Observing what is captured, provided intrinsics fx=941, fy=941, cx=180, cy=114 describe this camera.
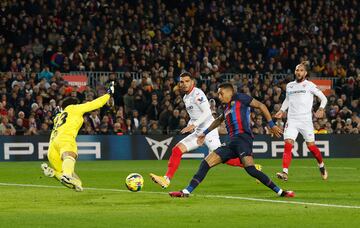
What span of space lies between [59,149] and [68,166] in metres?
0.67

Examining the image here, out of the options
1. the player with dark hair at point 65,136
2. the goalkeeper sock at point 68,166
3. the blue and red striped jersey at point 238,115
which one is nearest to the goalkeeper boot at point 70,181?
the goalkeeper sock at point 68,166

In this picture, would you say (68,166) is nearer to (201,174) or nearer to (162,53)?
(201,174)

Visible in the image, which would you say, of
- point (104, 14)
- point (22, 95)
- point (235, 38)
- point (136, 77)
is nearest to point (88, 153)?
point (22, 95)

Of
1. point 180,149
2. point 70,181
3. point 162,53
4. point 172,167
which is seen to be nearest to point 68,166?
point 70,181

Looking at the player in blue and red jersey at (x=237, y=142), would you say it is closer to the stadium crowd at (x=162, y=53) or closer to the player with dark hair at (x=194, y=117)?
the player with dark hair at (x=194, y=117)

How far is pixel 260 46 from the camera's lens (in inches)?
1583

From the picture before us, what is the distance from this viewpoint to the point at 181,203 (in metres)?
14.6

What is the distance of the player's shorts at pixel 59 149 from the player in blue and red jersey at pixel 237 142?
79.4 inches

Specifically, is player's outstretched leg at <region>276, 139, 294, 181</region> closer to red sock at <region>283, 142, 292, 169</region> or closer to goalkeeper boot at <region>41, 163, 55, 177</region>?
red sock at <region>283, 142, 292, 169</region>

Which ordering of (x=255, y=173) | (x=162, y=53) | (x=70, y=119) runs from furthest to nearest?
1. (x=162, y=53)
2. (x=70, y=119)
3. (x=255, y=173)

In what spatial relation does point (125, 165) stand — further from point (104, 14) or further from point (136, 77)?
point (104, 14)

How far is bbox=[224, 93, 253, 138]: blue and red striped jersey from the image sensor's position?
15.6m

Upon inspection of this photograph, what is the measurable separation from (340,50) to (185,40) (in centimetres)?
750

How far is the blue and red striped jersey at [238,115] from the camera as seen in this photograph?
15625 mm
